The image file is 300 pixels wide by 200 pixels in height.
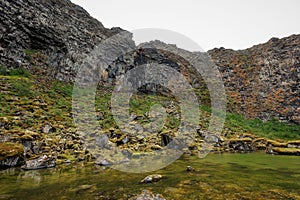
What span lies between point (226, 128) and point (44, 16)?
24.6 metres

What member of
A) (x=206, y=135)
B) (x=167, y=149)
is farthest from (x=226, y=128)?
(x=167, y=149)

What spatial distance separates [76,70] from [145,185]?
23.4 metres

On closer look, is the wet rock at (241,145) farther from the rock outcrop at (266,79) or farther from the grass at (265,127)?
the rock outcrop at (266,79)

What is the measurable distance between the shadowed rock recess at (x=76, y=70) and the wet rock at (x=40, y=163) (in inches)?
1.6

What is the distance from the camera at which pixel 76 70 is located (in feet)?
92.1

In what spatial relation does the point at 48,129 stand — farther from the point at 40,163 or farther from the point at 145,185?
the point at 145,185

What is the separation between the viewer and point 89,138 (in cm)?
1489

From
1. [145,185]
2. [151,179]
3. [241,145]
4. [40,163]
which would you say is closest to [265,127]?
[241,145]

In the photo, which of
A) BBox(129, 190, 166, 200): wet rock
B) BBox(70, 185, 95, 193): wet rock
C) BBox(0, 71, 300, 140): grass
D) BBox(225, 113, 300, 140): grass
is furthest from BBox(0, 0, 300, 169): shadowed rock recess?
BBox(129, 190, 166, 200): wet rock

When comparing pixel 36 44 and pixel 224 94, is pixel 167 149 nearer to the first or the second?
pixel 36 44

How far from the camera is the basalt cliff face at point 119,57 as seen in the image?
938 inches

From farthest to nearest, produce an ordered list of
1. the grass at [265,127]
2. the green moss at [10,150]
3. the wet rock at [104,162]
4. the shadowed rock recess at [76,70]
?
the grass at [265,127]
the shadowed rock recess at [76,70]
the wet rock at [104,162]
the green moss at [10,150]

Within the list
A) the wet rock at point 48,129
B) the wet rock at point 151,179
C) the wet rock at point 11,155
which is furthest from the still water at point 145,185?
the wet rock at point 48,129

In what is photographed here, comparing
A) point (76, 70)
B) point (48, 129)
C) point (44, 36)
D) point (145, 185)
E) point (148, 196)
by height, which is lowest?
point (145, 185)
